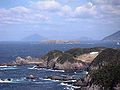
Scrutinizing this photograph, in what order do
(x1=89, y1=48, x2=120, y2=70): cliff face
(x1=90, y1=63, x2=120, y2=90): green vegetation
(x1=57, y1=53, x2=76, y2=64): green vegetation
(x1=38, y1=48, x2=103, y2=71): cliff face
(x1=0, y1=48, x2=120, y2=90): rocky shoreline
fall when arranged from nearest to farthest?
(x1=90, y1=63, x2=120, y2=90): green vegetation < (x1=0, y1=48, x2=120, y2=90): rocky shoreline < (x1=89, y1=48, x2=120, y2=70): cliff face < (x1=38, y1=48, x2=103, y2=71): cliff face < (x1=57, y1=53, x2=76, y2=64): green vegetation

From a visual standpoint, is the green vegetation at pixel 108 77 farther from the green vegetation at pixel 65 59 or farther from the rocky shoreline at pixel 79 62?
the green vegetation at pixel 65 59

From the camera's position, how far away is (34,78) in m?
122

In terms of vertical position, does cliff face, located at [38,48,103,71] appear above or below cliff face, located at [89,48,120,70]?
below

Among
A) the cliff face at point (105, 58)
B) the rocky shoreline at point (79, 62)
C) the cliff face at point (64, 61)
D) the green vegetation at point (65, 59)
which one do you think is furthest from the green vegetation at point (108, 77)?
the green vegetation at point (65, 59)

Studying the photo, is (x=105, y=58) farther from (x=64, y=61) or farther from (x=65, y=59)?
(x=64, y=61)

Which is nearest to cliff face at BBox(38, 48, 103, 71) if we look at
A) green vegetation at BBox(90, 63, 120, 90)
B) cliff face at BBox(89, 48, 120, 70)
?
cliff face at BBox(89, 48, 120, 70)

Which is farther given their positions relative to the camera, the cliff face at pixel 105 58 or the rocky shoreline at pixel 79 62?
the cliff face at pixel 105 58

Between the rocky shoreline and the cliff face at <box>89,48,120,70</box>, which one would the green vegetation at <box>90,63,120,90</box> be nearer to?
the rocky shoreline

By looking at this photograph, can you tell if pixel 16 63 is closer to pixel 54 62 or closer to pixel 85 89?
pixel 54 62

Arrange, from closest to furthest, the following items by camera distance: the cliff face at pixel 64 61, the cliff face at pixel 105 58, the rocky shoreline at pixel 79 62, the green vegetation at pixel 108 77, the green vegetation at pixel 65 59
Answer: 1. the green vegetation at pixel 108 77
2. the rocky shoreline at pixel 79 62
3. the cliff face at pixel 105 58
4. the cliff face at pixel 64 61
5. the green vegetation at pixel 65 59

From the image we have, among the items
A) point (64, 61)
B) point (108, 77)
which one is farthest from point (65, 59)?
point (108, 77)

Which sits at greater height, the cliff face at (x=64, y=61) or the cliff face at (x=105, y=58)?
the cliff face at (x=105, y=58)

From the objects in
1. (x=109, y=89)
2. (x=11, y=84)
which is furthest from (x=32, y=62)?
(x=109, y=89)

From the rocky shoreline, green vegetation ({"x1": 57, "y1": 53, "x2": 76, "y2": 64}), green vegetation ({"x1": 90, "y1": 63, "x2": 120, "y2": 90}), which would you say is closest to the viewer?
green vegetation ({"x1": 90, "y1": 63, "x2": 120, "y2": 90})
